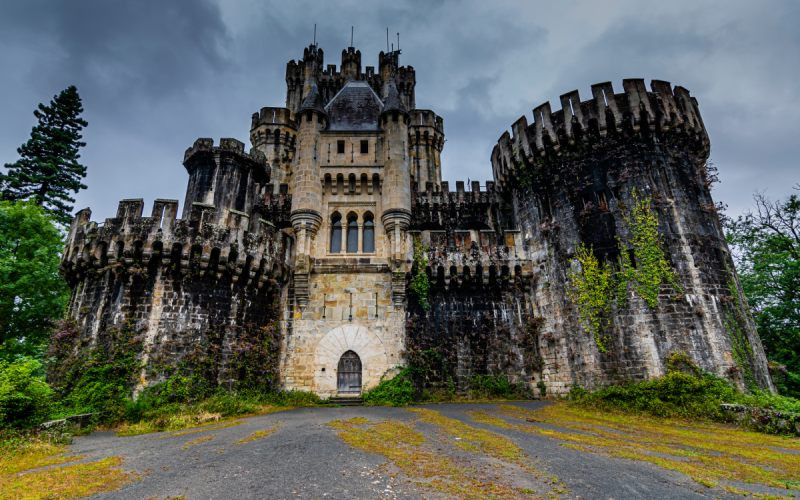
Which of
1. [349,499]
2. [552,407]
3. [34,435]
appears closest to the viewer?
[349,499]

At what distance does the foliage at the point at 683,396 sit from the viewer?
42.3ft

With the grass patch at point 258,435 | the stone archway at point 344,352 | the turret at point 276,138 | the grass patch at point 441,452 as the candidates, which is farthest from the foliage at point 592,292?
the turret at point 276,138

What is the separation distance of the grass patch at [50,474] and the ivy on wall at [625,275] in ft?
51.5

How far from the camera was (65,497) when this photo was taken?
18.5ft

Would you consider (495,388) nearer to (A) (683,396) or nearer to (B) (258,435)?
(A) (683,396)

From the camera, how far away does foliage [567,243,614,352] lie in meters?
15.9

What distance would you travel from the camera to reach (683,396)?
44.1 ft

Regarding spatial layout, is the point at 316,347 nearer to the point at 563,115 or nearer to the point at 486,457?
the point at 486,457

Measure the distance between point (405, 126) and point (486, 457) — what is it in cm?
1717

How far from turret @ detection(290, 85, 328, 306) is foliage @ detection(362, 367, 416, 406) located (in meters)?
5.14


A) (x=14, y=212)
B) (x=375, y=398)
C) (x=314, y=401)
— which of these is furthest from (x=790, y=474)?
(x=14, y=212)

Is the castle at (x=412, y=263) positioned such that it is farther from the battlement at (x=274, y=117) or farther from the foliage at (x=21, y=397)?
the battlement at (x=274, y=117)

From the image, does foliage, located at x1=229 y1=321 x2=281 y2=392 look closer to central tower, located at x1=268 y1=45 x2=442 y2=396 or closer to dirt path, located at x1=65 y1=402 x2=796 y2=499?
central tower, located at x1=268 y1=45 x2=442 y2=396

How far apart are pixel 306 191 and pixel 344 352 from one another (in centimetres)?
795
